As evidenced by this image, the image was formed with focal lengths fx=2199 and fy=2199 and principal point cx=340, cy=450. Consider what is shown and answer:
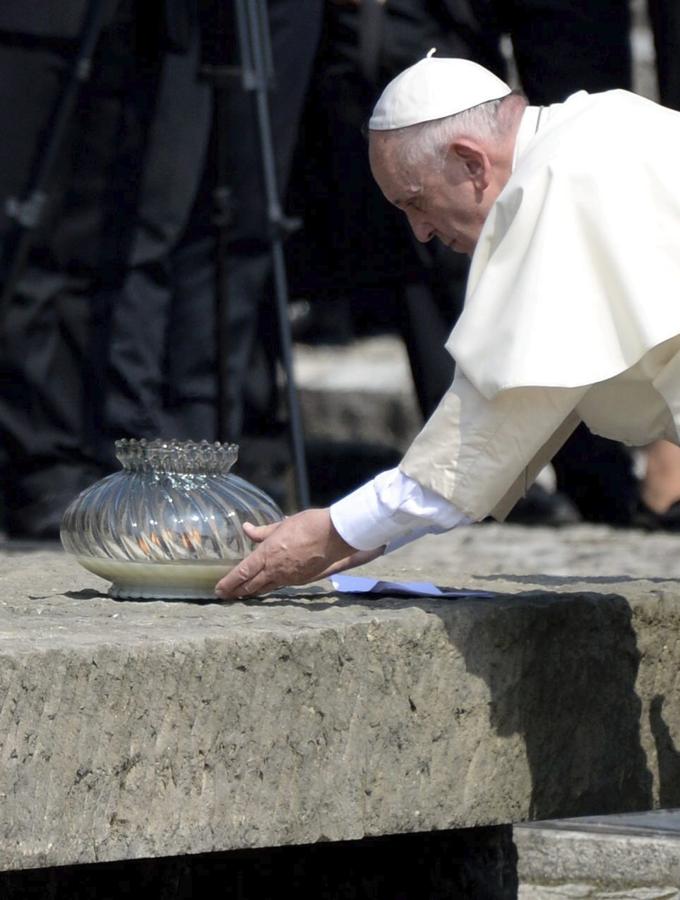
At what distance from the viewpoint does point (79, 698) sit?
250 cm

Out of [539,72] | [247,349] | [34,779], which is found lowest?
[34,779]

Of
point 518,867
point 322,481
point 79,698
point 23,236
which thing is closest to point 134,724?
point 79,698

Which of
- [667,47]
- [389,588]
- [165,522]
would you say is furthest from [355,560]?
[667,47]

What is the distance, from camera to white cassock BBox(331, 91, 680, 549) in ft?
8.97

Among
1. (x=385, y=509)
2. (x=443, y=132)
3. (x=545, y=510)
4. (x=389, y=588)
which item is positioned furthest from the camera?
(x=545, y=510)

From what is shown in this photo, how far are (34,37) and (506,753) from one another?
2.93 m

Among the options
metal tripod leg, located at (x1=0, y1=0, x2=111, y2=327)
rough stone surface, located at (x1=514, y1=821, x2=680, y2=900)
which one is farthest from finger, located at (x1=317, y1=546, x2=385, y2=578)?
metal tripod leg, located at (x1=0, y1=0, x2=111, y2=327)

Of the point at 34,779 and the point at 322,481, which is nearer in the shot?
the point at 34,779

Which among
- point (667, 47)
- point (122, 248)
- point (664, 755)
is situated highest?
point (667, 47)

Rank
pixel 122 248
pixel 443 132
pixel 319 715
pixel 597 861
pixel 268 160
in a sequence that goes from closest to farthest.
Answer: pixel 319 715 → pixel 443 132 → pixel 597 861 → pixel 268 160 → pixel 122 248

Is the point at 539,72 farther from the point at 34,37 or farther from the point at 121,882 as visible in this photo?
the point at 121,882

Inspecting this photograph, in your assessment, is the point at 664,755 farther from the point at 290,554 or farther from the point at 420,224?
the point at 420,224

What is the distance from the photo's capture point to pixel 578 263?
2.78 m

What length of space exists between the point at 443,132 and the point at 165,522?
640 mm
